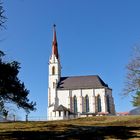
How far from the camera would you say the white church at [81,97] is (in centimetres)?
9188

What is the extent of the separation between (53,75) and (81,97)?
519 inches

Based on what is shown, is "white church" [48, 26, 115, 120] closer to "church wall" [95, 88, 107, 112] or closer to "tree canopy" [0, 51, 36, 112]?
"church wall" [95, 88, 107, 112]

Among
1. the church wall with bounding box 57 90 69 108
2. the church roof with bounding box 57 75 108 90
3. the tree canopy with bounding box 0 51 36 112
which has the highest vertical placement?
the church roof with bounding box 57 75 108 90

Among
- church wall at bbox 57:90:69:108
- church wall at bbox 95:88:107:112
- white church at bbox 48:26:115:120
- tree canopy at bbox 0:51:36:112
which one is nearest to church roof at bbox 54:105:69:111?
white church at bbox 48:26:115:120

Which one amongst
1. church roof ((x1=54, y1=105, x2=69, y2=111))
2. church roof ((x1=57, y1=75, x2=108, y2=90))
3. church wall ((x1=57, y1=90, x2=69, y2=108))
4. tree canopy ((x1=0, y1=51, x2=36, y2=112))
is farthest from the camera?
church roof ((x1=57, y1=75, x2=108, y2=90))

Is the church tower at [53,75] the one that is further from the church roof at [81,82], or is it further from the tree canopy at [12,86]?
the tree canopy at [12,86]

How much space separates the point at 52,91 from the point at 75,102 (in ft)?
27.7

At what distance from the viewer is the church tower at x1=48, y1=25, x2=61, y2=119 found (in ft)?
311

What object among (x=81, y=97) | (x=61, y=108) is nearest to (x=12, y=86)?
(x=61, y=108)

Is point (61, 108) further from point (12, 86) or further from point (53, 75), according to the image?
point (12, 86)

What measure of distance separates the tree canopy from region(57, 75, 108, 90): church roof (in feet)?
227

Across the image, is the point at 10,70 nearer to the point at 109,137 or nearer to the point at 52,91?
the point at 109,137

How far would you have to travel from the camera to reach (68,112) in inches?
3489

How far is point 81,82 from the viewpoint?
97000 mm
